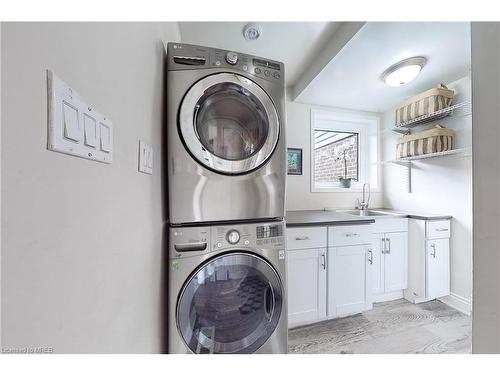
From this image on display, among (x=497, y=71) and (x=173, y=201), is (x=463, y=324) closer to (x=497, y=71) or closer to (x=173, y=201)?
(x=497, y=71)

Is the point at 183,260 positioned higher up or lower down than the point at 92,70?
lower down

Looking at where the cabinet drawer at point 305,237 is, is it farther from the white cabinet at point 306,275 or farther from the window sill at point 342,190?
the window sill at point 342,190

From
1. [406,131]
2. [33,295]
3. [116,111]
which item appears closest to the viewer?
[33,295]

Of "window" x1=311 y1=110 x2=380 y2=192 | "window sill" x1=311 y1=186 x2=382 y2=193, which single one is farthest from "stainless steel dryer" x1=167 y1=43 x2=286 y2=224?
"window" x1=311 y1=110 x2=380 y2=192

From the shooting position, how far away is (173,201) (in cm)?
90

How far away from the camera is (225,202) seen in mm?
956

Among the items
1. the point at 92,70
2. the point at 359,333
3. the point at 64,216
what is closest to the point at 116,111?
the point at 92,70

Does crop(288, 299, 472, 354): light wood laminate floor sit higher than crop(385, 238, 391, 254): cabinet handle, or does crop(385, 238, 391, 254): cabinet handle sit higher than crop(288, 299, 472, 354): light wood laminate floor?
crop(385, 238, 391, 254): cabinet handle

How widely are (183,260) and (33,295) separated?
633 mm

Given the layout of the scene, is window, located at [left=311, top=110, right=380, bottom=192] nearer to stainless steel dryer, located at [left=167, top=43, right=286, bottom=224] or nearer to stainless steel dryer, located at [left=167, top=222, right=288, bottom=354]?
stainless steel dryer, located at [left=167, top=43, right=286, bottom=224]

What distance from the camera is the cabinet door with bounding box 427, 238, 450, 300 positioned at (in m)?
1.92

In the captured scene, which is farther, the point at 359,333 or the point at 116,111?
the point at 359,333

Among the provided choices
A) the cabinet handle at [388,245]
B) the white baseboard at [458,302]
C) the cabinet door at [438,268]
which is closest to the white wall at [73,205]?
the cabinet handle at [388,245]

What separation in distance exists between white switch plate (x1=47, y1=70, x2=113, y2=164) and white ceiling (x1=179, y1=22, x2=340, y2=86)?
144 centimetres
